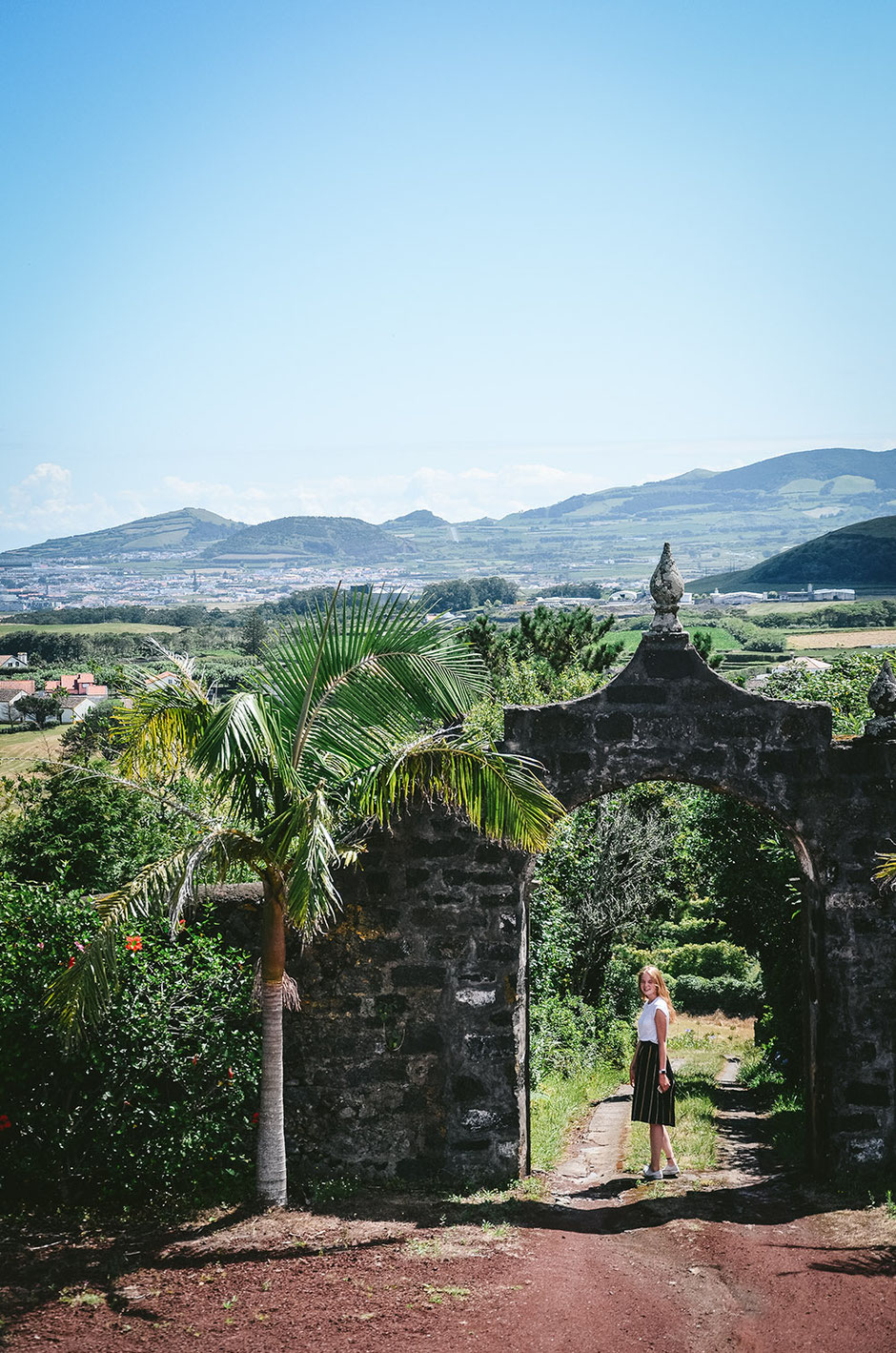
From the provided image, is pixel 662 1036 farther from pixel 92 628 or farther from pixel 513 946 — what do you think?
pixel 92 628

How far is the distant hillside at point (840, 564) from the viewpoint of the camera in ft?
339

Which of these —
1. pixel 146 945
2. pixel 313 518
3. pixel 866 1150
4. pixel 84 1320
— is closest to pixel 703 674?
pixel 866 1150

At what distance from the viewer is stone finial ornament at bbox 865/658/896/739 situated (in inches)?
328

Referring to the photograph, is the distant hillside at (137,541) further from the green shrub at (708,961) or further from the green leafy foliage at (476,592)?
the green shrub at (708,961)

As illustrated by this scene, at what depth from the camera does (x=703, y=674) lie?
8.38 m

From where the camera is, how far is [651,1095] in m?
8.38

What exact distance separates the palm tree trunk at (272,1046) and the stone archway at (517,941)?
0.83m

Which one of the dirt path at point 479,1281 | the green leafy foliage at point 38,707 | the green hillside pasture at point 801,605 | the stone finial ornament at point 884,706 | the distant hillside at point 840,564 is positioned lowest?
the dirt path at point 479,1281

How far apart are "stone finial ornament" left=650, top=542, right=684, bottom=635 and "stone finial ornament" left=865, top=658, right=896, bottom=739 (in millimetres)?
1506

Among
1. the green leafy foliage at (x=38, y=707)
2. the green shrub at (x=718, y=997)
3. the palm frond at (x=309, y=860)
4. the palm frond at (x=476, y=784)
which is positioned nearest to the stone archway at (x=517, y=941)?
the palm frond at (x=476, y=784)

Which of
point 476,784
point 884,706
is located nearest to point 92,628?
point 476,784

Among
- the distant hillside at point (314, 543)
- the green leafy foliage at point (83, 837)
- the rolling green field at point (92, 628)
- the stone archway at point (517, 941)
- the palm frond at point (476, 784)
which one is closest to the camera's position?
the palm frond at point (476, 784)

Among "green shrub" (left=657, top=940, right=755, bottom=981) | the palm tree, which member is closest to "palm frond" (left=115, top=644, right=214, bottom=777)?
the palm tree

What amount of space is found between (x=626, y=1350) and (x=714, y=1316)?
26.4 inches
